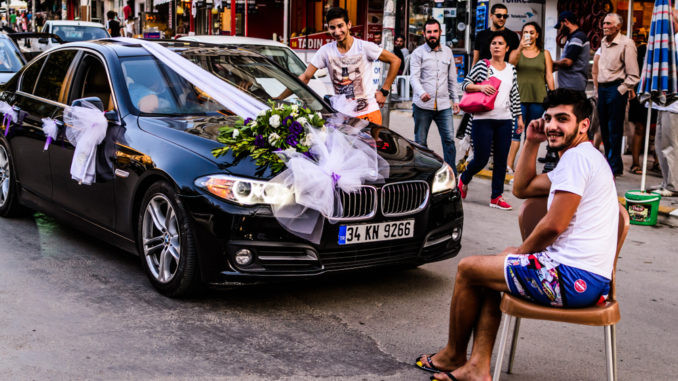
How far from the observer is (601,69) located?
1014 cm

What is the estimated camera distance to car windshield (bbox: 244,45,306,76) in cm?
1149

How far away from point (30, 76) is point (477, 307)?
5090mm

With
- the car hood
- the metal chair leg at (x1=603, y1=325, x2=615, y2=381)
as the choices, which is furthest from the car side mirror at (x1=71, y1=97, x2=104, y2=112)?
the metal chair leg at (x1=603, y1=325, x2=615, y2=381)

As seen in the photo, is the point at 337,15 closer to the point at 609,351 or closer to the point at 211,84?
the point at 211,84

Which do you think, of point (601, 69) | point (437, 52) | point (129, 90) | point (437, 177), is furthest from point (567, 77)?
point (129, 90)

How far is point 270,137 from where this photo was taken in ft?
16.5

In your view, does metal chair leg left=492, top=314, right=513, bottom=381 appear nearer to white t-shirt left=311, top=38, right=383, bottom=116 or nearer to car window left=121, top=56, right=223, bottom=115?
car window left=121, top=56, right=223, bottom=115

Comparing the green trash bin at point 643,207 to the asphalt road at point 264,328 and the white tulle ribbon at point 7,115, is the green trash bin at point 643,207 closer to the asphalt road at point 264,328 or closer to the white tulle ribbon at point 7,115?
the asphalt road at point 264,328

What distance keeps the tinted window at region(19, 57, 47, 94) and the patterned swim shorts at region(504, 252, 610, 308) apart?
5.08 metres

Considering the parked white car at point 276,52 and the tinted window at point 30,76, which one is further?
the parked white car at point 276,52

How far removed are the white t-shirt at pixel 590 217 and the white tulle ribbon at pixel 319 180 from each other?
5.02 feet

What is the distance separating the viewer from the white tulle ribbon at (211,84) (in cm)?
584

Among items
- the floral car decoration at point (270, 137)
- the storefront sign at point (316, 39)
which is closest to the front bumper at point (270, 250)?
the floral car decoration at point (270, 137)

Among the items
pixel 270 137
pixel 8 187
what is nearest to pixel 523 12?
pixel 8 187
